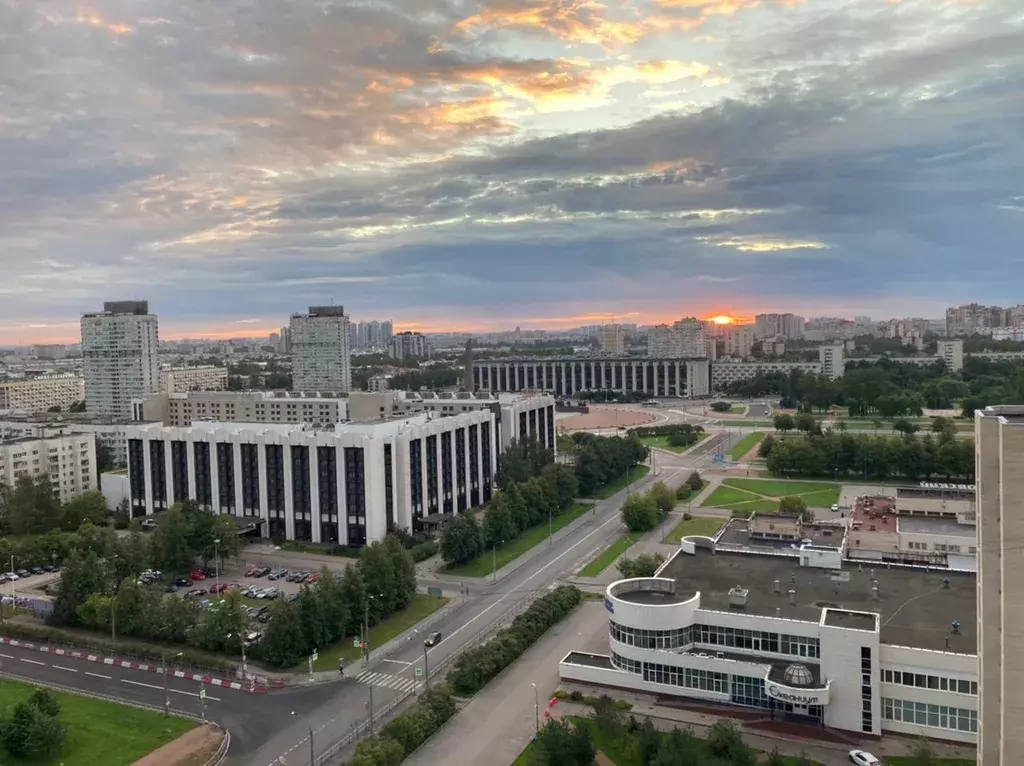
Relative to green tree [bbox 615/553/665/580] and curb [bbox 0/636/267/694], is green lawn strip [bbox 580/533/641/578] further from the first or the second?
curb [bbox 0/636/267/694]

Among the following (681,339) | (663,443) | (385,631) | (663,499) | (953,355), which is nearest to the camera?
(385,631)

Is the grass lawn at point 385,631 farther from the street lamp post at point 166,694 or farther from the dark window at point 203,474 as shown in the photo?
the dark window at point 203,474

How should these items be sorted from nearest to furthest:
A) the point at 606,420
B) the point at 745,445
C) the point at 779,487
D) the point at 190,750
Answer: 1. the point at 190,750
2. the point at 779,487
3. the point at 745,445
4. the point at 606,420

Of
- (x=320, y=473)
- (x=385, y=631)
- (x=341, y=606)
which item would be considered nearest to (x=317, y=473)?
(x=320, y=473)

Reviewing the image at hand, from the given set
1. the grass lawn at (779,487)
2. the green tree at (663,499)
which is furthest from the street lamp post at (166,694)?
the grass lawn at (779,487)

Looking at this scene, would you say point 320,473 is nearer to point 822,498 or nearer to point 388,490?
point 388,490

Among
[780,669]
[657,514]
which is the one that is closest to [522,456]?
[657,514]
